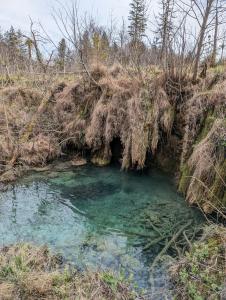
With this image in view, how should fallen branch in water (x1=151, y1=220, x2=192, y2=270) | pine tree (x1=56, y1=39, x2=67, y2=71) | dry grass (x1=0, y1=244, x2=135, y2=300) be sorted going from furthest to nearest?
pine tree (x1=56, y1=39, x2=67, y2=71) → fallen branch in water (x1=151, y1=220, x2=192, y2=270) → dry grass (x1=0, y1=244, x2=135, y2=300)

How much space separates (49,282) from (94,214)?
124 inches

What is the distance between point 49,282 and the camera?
4422 mm

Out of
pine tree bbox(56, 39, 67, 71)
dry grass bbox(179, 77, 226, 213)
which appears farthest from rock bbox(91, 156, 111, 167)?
pine tree bbox(56, 39, 67, 71)

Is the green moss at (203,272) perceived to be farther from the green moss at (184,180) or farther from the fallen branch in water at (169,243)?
the green moss at (184,180)

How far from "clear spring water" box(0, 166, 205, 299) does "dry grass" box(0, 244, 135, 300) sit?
51cm

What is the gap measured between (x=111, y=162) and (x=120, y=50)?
21.0 ft

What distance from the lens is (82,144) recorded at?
1199 centimetres

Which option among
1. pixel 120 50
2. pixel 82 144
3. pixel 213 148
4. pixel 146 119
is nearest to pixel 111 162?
pixel 82 144

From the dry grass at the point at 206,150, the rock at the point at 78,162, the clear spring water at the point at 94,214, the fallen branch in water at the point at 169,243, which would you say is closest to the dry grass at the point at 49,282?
the clear spring water at the point at 94,214

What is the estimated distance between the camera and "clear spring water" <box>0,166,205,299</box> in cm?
565

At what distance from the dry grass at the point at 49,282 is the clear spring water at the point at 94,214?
1.69 ft

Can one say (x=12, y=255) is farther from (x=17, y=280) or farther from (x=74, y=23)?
(x=74, y=23)

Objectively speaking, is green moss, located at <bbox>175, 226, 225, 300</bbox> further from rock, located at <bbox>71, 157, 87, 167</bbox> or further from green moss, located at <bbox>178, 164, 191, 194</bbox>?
rock, located at <bbox>71, 157, 87, 167</bbox>

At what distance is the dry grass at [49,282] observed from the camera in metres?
4.23
